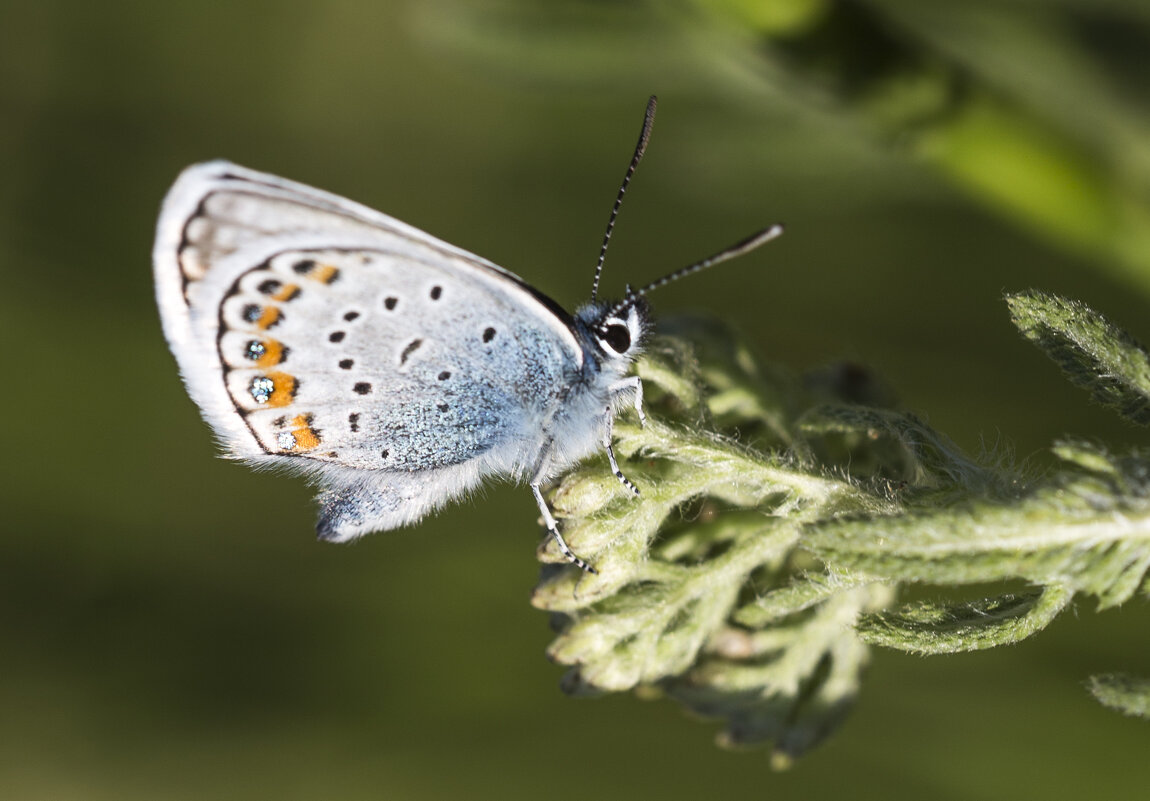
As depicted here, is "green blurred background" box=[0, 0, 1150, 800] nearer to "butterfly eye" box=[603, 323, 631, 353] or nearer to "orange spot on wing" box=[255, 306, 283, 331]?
"butterfly eye" box=[603, 323, 631, 353]

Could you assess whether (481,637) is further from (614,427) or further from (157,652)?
(614,427)

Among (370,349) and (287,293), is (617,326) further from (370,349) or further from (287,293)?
(287,293)

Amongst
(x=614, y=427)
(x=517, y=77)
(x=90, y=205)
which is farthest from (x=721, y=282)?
(x=90, y=205)

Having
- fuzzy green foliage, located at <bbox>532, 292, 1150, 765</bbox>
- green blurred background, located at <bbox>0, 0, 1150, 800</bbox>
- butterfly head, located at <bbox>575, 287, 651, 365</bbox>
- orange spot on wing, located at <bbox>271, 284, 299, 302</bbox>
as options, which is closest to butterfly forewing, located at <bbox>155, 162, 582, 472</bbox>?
orange spot on wing, located at <bbox>271, 284, 299, 302</bbox>

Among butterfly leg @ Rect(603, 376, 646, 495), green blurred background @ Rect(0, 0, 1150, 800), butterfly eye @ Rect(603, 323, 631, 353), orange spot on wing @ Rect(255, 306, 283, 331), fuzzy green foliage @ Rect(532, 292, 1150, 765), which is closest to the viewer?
fuzzy green foliage @ Rect(532, 292, 1150, 765)

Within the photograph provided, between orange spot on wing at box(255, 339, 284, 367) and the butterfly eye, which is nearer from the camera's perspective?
the butterfly eye

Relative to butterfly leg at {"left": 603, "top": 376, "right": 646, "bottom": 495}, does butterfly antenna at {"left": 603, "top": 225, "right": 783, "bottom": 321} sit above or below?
above
